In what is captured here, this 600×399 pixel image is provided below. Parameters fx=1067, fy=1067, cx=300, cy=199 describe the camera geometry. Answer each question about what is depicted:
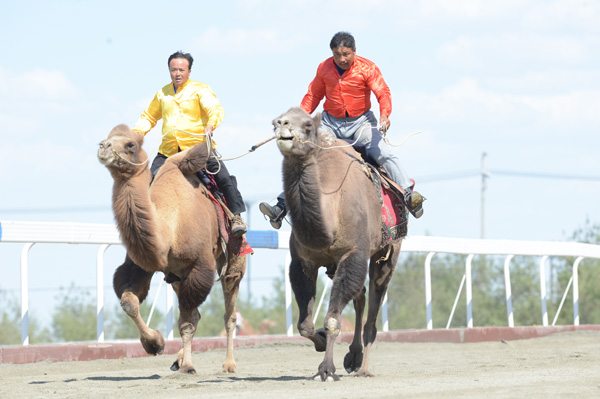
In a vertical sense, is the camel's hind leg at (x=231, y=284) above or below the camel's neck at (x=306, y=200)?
below

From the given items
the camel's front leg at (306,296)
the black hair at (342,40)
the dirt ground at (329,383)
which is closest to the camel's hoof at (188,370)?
the dirt ground at (329,383)

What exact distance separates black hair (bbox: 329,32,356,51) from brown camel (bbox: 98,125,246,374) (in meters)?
1.65

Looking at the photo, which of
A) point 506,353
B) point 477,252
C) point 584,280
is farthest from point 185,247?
point 584,280

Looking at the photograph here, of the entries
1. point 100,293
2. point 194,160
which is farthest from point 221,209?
point 100,293

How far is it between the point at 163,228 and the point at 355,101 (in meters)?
2.51

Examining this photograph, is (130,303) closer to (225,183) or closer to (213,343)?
(225,183)

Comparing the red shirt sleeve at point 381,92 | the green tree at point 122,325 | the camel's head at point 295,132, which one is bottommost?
the green tree at point 122,325

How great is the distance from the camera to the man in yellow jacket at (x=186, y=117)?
10906 millimetres

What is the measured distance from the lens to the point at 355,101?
10.8 metres

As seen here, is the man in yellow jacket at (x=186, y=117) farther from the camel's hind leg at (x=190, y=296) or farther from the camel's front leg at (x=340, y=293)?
the camel's front leg at (x=340, y=293)

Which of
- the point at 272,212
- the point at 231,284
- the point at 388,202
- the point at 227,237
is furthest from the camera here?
the point at 231,284

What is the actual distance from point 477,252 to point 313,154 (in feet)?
31.5

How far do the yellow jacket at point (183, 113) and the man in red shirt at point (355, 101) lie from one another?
0.96 metres

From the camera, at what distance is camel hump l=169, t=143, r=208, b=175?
1039cm
